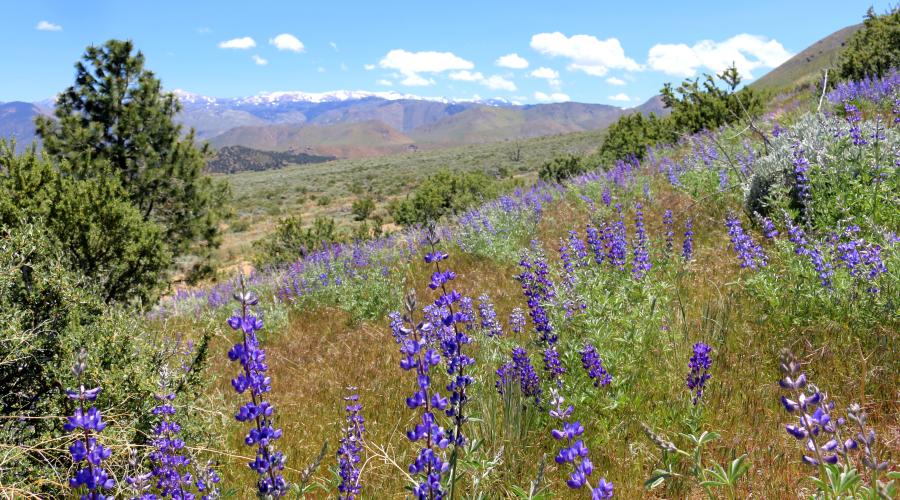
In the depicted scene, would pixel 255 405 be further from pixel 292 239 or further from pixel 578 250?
pixel 292 239

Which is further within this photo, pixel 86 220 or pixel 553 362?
pixel 86 220

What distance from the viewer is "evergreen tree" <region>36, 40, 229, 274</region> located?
1258 centimetres

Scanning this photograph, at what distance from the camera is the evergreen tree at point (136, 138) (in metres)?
12.6

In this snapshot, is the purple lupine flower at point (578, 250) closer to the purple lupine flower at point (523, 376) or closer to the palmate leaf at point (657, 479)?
the purple lupine flower at point (523, 376)

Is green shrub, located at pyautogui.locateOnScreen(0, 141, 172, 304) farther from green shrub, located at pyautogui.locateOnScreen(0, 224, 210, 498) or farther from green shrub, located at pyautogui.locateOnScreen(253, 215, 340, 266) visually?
green shrub, located at pyautogui.locateOnScreen(253, 215, 340, 266)

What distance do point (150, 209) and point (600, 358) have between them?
13165 mm

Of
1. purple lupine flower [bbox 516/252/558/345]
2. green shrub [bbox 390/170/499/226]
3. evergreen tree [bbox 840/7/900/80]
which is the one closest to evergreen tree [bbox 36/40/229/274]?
green shrub [bbox 390/170/499/226]

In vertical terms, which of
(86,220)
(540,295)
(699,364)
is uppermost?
(86,220)

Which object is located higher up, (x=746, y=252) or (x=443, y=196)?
(x=746, y=252)

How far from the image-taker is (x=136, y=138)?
12859 millimetres

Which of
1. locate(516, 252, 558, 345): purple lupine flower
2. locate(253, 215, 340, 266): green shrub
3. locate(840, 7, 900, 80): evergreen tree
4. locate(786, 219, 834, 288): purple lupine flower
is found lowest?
locate(253, 215, 340, 266): green shrub

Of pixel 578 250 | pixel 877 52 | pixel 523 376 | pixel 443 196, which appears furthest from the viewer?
pixel 443 196

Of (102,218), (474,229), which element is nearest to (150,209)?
(102,218)

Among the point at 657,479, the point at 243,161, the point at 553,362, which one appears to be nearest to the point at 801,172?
the point at 553,362
